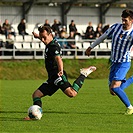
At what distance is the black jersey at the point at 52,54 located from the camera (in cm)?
1177

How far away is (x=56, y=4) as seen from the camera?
39.2 m

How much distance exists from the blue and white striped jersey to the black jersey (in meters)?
1.54

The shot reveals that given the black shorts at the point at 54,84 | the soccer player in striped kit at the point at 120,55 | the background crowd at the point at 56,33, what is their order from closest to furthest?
1. the black shorts at the point at 54,84
2. the soccer player in striped kit at the point at 120,55
3. the background crowd at the point at 56,33

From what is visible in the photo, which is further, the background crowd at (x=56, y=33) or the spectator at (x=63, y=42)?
the spectator at (x=63, y=42)

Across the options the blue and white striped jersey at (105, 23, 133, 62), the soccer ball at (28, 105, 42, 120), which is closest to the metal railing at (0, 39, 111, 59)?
the blue and white striped jersey at (105, 23, 133, 62)

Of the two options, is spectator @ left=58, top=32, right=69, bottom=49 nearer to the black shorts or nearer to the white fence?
the white fence

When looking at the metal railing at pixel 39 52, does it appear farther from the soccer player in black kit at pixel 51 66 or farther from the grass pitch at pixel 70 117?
the soccer player in black kit at pixel 51 66

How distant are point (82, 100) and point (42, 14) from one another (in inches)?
833

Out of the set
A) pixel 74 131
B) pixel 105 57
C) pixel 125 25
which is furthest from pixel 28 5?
pixel 74 131

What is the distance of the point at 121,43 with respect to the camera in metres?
12.8

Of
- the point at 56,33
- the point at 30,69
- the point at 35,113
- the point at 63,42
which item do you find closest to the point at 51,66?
the point at 35,113

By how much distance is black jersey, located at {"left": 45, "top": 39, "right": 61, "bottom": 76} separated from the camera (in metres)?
11.8

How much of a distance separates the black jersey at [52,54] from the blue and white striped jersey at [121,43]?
1536mm

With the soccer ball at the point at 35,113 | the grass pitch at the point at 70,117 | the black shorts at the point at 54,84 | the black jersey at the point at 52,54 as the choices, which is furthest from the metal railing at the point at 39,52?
the soccer ball at the point at 35,113
